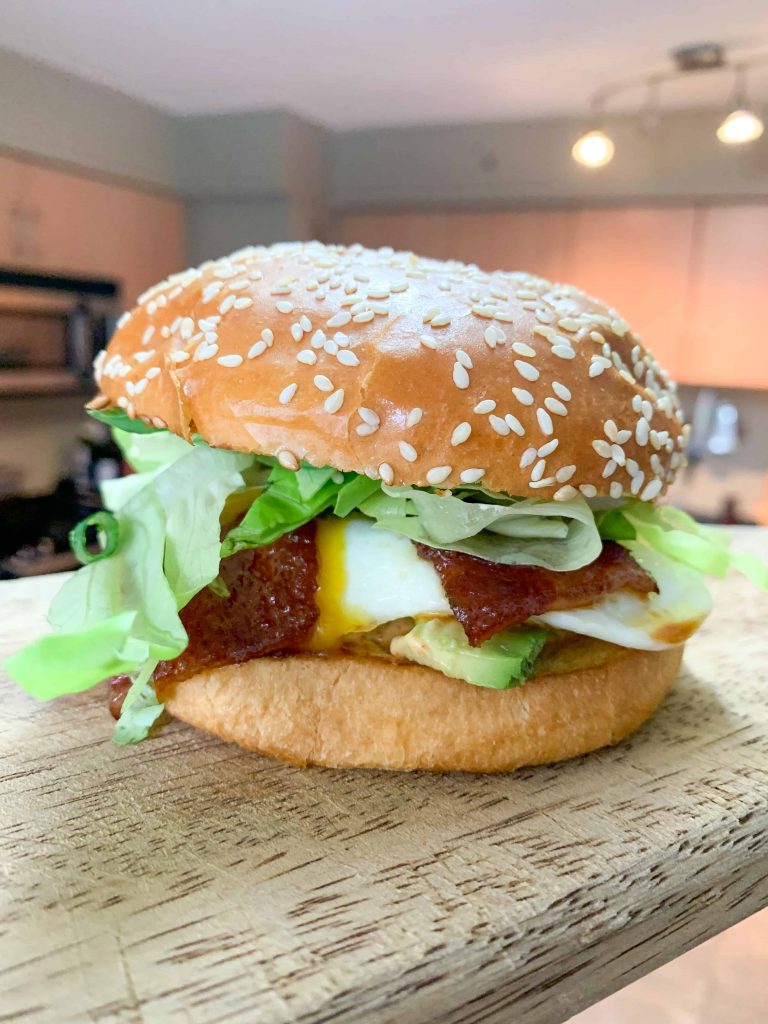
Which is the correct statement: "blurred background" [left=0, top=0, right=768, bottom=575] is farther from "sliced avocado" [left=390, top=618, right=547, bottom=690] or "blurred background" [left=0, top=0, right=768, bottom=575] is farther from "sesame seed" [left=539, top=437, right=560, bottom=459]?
"sliced avocado" [left=390, top=618, right=547, bottom=690]

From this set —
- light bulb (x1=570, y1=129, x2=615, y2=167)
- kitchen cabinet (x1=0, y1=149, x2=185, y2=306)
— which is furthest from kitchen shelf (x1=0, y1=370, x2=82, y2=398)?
light bulb (x1=570, y1=129, x2=615, y2=167)

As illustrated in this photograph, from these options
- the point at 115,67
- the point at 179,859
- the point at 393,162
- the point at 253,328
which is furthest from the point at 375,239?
the point at 179,859

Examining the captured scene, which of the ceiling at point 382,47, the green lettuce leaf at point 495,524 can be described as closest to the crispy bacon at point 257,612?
the green lettuce leaf at point 495,524

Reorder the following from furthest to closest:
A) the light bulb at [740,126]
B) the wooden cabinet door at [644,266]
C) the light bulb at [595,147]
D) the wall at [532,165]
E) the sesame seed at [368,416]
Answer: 1. the wooden cabinet door at [644,266]
2. the wall at [532,165]
3. the light bulb at [595,147]
4. the light bulb at [740,126]
5. the sesame seed at [368,416]

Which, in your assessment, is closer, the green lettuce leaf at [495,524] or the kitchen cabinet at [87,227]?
the green lettuce leaf at [495,524]

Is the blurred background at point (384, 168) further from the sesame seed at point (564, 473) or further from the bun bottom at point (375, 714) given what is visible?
the bun bottom at point (375, 714)

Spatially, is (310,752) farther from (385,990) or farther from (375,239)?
(375,239)

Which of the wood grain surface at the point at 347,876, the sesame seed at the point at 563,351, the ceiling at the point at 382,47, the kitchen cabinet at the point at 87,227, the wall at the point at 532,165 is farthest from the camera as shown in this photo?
the wall at the point at 532,165
